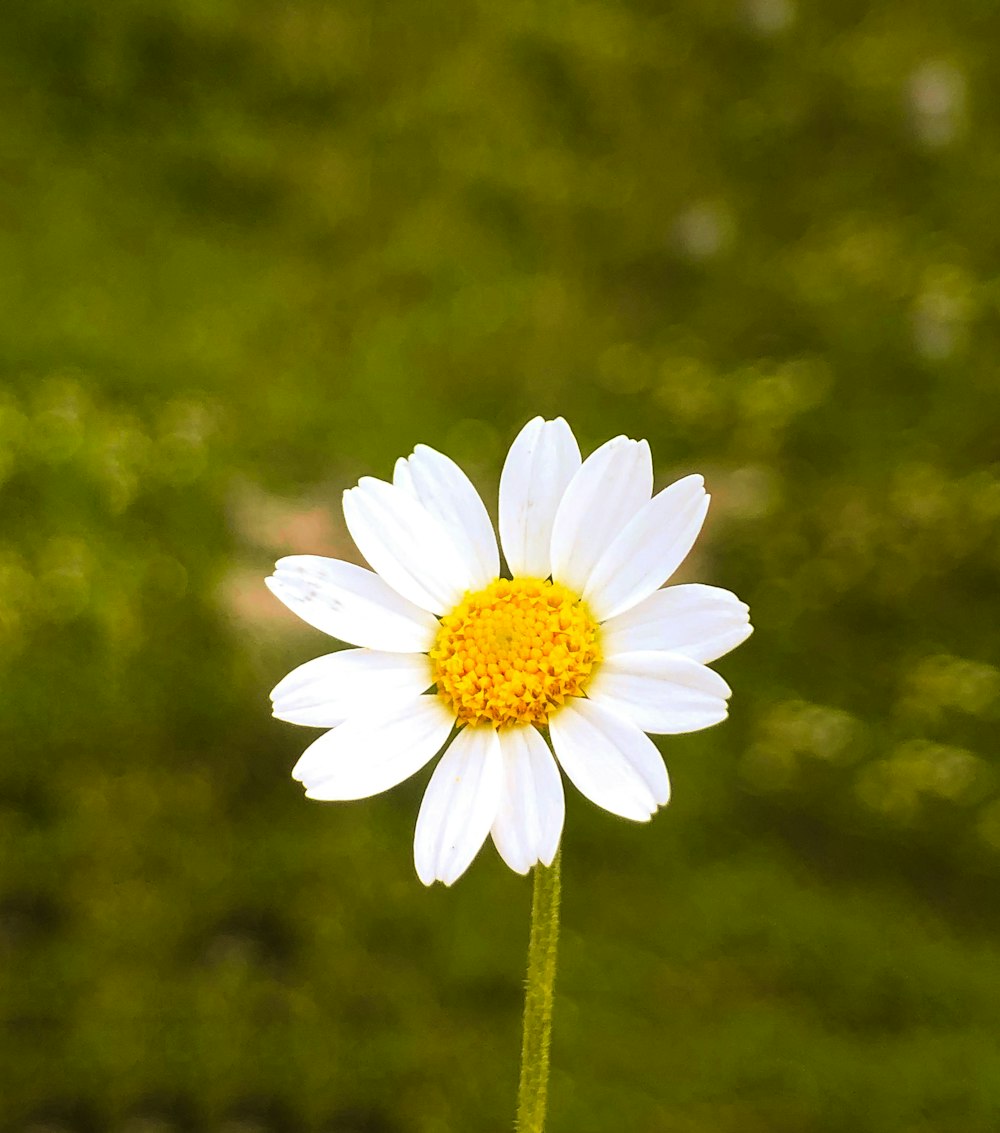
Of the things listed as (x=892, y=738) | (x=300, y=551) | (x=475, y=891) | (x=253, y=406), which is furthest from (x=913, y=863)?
(x=253, y=406)

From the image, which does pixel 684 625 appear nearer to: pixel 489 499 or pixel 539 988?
pixel 539 988

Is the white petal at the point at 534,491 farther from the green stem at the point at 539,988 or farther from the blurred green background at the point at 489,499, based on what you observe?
the blurred green background at the point at 489,499

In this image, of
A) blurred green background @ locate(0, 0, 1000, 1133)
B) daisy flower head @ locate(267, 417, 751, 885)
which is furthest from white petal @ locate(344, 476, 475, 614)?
blurred green background @ locate(0, 0, 1000, 1133)

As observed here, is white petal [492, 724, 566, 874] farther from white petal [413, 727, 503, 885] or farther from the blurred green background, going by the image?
the blurred green background

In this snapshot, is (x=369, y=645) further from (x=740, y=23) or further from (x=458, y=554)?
(x=740, y=23)

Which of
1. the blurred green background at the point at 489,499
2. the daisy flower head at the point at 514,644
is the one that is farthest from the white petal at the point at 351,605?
the blurred green background at the point at 489,499
